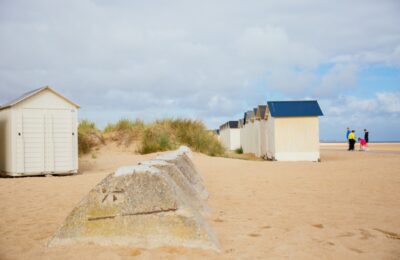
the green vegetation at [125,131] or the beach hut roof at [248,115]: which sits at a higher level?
the beach hut roof at [248,115]

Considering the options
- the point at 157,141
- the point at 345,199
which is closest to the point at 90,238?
the point at 345,199

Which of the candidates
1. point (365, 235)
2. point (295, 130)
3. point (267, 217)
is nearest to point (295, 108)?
point (295, 130)

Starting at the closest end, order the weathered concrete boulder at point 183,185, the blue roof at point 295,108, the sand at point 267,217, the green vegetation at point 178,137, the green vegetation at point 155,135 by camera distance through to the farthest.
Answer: the sand at point 267,217
the weathered concrete boulder at point 183,185
the green vegetation at point 178,137
the green vegetation at point 155,135
the blue roof at point 295,108

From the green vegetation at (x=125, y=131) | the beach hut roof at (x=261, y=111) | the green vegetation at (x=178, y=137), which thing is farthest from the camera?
the beach hut roof at (x=261, y=111)

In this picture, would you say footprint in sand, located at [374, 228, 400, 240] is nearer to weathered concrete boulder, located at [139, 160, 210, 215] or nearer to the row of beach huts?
weathered concrete boulder, located at [139, 160, 210, 215]

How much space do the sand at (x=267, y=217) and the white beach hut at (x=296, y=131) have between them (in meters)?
10.6

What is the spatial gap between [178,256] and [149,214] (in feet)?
1.90

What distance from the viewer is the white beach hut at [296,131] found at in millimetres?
21453

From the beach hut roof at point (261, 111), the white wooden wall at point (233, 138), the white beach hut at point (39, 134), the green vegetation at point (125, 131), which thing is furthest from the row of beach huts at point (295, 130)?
the white wooden wall at point (233, 138)

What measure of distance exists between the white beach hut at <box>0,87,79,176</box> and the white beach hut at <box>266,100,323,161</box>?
12.7m

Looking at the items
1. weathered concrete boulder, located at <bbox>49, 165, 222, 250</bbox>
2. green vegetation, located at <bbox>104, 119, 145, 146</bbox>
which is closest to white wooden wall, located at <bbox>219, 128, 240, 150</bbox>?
green vegetation, located at <bbox>104, 119, 145, 146</bbox>

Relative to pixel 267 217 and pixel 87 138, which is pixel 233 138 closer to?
pixel 87 138

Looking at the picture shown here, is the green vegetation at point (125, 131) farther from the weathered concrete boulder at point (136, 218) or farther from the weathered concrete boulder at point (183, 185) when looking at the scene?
the weathered concrete boulder at point (136, 218)

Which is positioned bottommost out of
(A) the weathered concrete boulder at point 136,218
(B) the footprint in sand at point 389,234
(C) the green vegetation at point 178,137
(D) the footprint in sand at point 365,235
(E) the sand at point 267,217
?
(B) the footprint in sand at point 389,234
